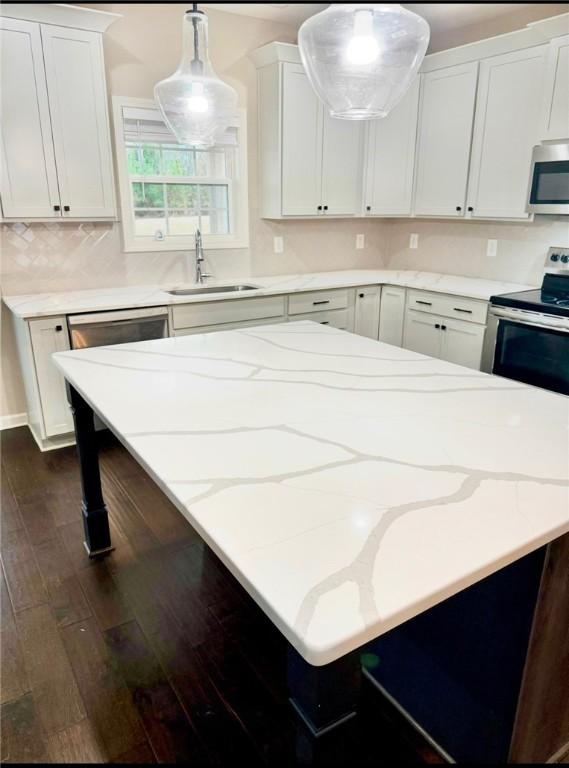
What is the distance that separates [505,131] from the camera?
139 inches

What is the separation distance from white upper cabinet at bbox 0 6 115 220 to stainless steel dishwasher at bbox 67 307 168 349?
2.16 ft

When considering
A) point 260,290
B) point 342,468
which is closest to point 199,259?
point 260,290

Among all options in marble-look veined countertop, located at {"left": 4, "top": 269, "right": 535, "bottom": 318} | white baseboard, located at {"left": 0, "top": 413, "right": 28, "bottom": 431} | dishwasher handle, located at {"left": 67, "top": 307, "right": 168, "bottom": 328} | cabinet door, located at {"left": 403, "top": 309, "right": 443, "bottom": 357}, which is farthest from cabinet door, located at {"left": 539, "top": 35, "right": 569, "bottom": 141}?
white baseboard, located at {"left": 0, "top": 413, "right": 28, "bottom": 431}

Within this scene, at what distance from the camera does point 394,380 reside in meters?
1.81

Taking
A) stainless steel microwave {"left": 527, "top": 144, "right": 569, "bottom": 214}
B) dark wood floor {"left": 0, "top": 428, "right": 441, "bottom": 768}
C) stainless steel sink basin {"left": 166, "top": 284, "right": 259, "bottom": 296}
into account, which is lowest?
dark wood floor {"left": 0, "top": 428, "right": 441, "bottom": 768}

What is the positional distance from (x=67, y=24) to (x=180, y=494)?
9.99 feet

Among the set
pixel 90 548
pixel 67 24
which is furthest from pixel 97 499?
pixel 67 24

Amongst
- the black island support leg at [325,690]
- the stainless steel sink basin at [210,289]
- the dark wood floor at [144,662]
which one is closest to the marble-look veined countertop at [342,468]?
the black island support leg at [325,690]

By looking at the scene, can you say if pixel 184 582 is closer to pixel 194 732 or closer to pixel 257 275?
pixel 194 732

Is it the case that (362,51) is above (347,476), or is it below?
above

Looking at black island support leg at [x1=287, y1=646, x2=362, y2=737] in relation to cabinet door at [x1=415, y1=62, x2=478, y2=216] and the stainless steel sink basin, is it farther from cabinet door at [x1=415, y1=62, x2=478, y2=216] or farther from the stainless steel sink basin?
cabinet door at [x1=415, y1=62, x2=478, y2=216]

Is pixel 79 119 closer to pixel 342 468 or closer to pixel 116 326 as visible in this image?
pixel 116 326

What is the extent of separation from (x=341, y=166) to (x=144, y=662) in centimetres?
371

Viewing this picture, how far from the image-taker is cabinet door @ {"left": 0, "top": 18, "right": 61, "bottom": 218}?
9.39 feet
